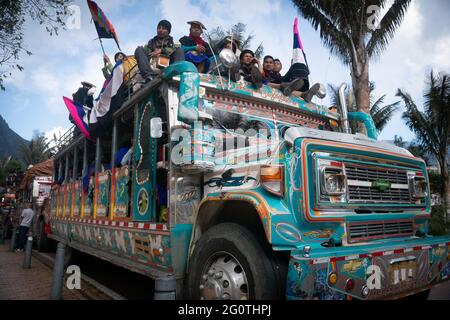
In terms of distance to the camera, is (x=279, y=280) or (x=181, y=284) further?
(x=181, y=284)

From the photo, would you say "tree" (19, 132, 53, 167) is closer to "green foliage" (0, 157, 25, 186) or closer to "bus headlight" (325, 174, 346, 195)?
"green foliage" (0, 157, 25, 186)

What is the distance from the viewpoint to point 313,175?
263 centimetres

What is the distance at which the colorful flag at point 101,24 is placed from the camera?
5867mm

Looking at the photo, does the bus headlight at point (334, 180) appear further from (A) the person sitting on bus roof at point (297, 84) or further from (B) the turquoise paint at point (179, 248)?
(A) the person sitting on bus roof at point (297, 84)

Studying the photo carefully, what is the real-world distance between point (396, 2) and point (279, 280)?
11.3 m

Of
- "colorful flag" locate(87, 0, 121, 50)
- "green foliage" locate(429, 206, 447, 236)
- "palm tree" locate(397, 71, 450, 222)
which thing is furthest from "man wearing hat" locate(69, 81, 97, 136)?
"palm tree" locate(397, 71, 450, 222)

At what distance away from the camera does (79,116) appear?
20.0 feet

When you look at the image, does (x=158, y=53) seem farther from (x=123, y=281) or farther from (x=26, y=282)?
(x=26, y=282)

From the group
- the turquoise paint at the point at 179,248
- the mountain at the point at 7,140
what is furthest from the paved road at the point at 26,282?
the mountain at the point at 7,140

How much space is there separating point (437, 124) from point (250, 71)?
12653 mm
